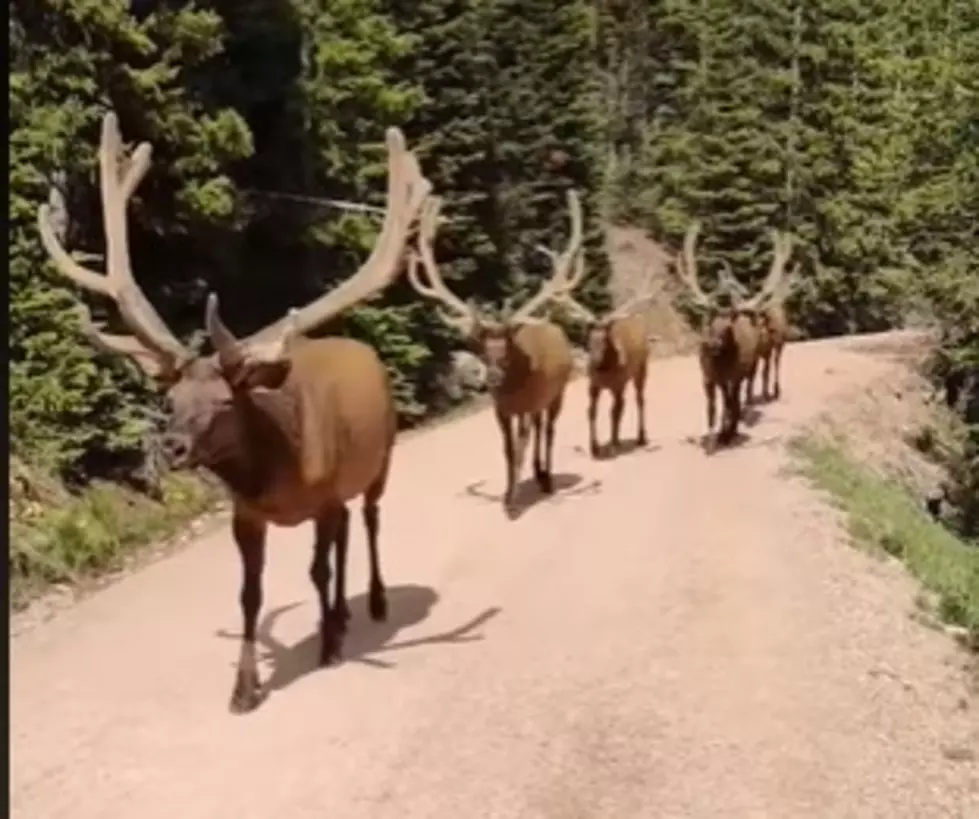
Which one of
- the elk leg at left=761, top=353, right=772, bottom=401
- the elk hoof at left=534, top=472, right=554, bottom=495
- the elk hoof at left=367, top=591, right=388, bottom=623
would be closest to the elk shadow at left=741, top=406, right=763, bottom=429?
the elk leg at left=761, top=353, right=772, bottom=401

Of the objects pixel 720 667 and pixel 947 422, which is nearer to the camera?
pixel 720 667

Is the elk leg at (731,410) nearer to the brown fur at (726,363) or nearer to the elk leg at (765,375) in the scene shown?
the brown fur at (726,363)

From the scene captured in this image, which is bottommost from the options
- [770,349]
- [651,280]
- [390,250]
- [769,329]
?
[651,280]

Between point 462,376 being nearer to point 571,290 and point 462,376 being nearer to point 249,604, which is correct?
point 571,290

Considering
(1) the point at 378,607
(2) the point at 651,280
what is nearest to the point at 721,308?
(1) the point at 378,607

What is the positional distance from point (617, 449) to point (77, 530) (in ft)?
27.9

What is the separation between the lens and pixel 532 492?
16.8 m

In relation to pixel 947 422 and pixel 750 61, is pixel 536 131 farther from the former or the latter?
pixel 947 422

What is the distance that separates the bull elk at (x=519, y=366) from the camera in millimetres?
15469

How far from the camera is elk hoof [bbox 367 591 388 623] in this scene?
1089 centimetres

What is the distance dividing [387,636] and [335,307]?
2825mm

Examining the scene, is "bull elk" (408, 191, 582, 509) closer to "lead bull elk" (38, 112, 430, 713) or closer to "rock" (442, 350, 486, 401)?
"lead bull elk" (38, 112, 430, 713)

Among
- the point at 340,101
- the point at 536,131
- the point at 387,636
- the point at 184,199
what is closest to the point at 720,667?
the point at 387,636

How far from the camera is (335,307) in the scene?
841 cm
